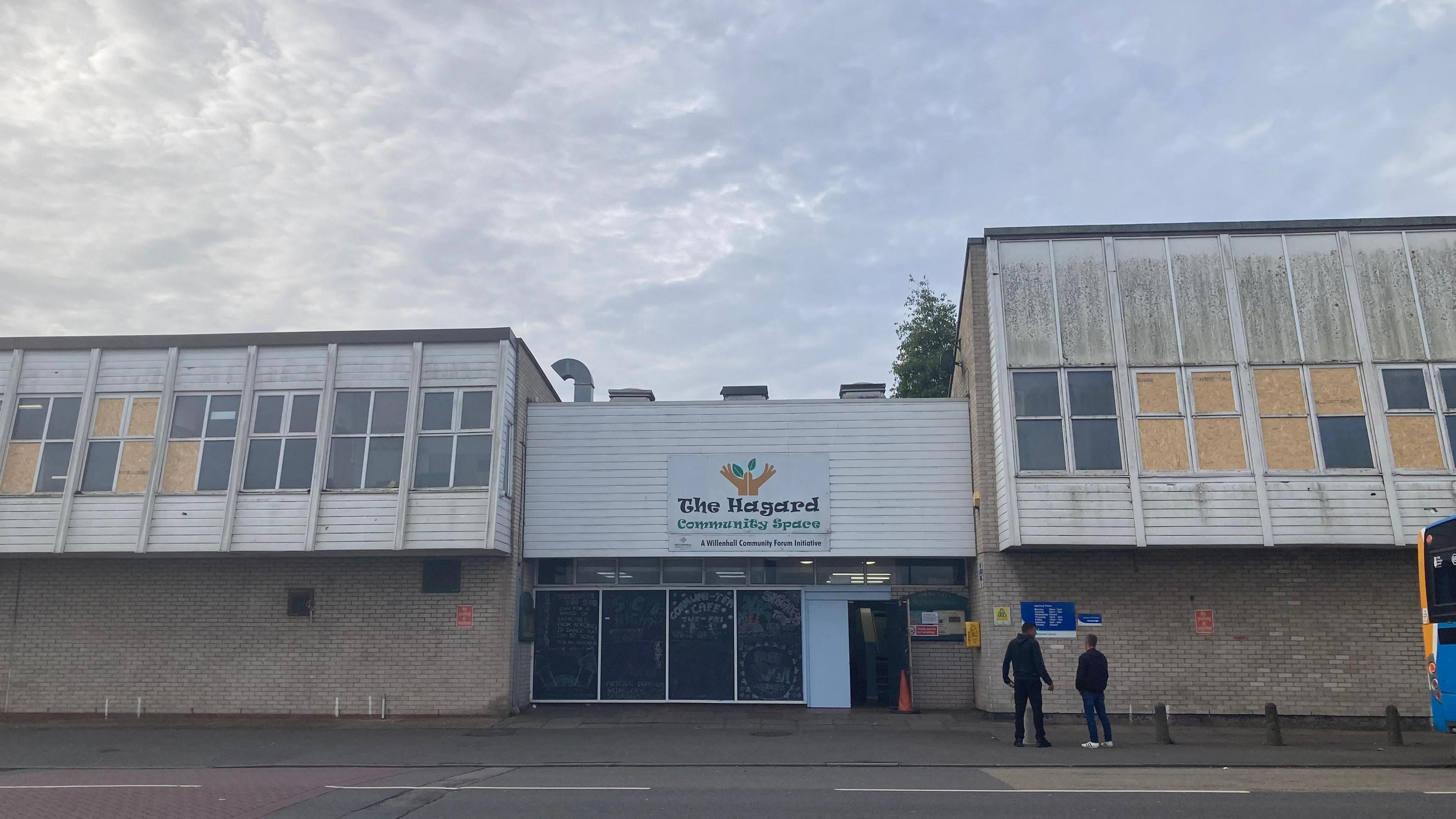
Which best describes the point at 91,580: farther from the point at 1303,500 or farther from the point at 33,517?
the point at 1303,500

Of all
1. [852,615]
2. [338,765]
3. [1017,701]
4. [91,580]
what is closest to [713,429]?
[852,615]

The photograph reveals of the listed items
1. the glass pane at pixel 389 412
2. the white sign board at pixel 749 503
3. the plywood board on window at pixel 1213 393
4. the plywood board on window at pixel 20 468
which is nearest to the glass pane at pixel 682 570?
the white sign board at pixel 749 503

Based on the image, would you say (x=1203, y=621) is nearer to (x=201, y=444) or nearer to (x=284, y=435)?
(x=284, y=435)

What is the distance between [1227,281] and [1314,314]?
59.5 inches

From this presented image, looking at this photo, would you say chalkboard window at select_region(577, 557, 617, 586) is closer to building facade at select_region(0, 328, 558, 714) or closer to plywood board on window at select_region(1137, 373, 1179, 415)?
building facade at select_region(0, 328, 558, 714)

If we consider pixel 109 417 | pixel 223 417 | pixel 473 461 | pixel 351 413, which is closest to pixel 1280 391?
pixel 473 461

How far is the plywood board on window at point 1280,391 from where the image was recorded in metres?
16.6

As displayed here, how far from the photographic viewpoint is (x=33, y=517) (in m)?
17.9

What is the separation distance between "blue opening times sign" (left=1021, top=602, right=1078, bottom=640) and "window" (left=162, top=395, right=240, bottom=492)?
14.3 metres

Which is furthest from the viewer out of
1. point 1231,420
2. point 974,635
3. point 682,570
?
point 682,570

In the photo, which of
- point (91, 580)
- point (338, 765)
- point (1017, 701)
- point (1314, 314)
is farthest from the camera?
point (91, 580)

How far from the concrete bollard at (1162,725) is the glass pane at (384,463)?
12.9 metres

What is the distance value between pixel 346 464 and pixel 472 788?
335 inches

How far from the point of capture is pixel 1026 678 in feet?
46.9
